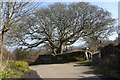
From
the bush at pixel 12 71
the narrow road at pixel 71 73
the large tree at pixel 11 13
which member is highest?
the large tree at pixel 11 13

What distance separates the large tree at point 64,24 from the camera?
4444cm

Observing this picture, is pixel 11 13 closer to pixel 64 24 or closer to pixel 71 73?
pixel 71 73

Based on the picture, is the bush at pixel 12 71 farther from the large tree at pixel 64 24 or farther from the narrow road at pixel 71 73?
the large tree at pixel 64 24

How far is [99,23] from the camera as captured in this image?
1827 inches

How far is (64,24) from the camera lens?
44812 millimetres

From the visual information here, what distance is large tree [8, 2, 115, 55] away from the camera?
1750 inches

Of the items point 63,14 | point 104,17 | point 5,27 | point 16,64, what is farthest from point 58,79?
point 104,17

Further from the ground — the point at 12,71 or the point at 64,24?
the point at 64,24

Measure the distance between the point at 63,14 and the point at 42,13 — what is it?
3254 mm

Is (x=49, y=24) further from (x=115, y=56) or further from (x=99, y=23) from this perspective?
(x=115, y=56)

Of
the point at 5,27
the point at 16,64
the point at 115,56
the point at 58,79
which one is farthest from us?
the point at 16,64

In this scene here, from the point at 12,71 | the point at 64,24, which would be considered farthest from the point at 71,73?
the point at 64,24

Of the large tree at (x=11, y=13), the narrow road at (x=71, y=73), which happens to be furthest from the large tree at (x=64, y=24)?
the large tree at (x=11, y=13)

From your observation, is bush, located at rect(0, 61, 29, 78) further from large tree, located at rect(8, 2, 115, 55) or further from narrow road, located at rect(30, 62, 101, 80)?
large tree, located at rect(8, 2, 115, 55)
